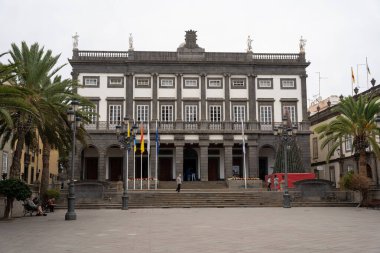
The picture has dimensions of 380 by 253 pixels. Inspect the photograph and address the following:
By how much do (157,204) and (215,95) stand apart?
17654 mm

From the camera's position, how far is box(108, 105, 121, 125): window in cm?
4378

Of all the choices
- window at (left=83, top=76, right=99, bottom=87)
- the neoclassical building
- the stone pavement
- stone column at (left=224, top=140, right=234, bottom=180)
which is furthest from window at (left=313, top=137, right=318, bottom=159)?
the stone pavement

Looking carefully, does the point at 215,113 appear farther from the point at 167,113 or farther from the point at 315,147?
the point at 315,147

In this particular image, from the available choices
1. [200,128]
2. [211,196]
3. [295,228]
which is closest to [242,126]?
[200,128]

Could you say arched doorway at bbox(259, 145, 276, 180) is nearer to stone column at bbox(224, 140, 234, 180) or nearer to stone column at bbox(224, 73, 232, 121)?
stone column at bbox(224, 140, 234, 180)

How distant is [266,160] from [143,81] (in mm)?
15015

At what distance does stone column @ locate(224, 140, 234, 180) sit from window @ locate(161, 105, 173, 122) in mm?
5979

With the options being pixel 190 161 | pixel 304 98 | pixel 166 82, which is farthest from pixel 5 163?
pixel 304 98

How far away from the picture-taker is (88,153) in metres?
45.5

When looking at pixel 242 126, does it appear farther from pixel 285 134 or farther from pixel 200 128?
pixel 285 134

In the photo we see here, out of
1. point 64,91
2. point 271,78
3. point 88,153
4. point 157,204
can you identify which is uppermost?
point 271,78

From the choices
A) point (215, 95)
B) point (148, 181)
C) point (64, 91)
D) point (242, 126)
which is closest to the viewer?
point (64, 91)

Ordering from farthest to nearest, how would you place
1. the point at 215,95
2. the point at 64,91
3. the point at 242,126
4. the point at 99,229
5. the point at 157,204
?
the point at 215,95 → the point at 242,126 → the point at 157,204 → the point at 64,91 → the point at 99,229

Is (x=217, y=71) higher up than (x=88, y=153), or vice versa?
(x=217, y=71)
